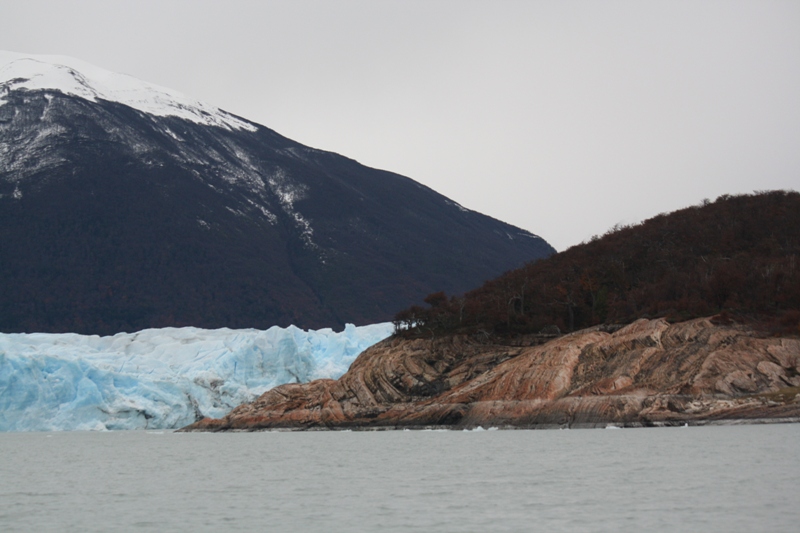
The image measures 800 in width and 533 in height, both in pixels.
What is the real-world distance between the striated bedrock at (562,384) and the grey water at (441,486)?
3.67 meters

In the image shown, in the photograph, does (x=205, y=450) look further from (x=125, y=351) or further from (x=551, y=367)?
(x=125, y=351)

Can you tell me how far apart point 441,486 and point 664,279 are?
146 ft

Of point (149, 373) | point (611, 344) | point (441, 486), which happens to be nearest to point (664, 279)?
point (611, 344)

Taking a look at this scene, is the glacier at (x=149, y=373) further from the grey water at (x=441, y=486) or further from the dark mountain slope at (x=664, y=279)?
the grey water at (x=441, y=486)

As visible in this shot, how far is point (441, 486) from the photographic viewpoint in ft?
98.9

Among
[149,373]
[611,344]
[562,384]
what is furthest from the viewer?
[149,373]

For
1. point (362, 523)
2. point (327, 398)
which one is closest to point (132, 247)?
point (327, 398)

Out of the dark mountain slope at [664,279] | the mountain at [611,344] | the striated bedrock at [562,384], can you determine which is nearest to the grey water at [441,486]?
the striated bedrock at [562,384]

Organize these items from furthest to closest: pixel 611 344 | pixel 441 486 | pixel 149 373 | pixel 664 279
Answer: pixel 149 373
pixel 664 279
pixel 611 344
pixel 441 486

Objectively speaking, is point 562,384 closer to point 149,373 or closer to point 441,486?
point 441,486

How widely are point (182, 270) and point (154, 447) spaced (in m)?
125

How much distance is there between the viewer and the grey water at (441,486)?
22984mm

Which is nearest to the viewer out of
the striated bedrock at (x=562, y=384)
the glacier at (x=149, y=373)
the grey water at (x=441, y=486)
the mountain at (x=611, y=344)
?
the grey water at (x=441, y=486)

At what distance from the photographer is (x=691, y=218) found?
82312 mm
